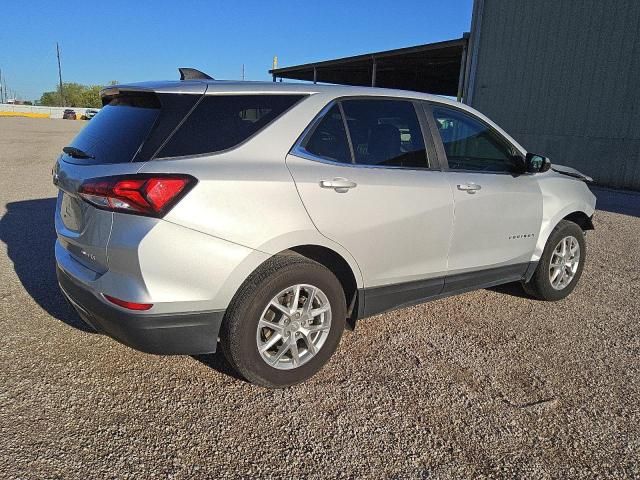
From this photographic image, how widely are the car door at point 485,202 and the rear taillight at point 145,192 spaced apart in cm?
188

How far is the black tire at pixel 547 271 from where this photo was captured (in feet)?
13.8

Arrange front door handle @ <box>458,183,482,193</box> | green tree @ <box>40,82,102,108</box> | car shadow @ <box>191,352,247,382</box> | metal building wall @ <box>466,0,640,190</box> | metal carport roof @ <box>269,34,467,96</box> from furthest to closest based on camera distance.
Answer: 1. green tree @ <box>40,82,102,108</box>
2. metal carport roof @ <box>269,34,467,96</box>
3. metal building wall @ <box>466,0,640,190</box>
4. front door handle @ <box>458,183,482,193</box>
5. car shadow @ <box>191,352,247,382</box>

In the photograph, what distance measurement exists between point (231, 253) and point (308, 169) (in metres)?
0.65

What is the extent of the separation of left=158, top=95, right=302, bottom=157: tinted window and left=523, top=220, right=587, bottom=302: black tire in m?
2.68

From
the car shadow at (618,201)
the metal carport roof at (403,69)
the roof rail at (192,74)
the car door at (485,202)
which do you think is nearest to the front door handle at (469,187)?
the car door at (485,202)

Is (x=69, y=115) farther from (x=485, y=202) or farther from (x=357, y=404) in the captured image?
(x=357, y=404)

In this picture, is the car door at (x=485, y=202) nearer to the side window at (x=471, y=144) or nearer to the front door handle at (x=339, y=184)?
the side window at (x=471, y=144)

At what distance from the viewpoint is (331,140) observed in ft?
9.56

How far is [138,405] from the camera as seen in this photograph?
262cm

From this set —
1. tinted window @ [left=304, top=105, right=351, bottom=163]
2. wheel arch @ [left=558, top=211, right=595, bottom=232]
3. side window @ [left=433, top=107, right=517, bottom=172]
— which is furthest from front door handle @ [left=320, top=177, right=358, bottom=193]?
wheel arch @ [left=558, top=211, right=595, bottom=232]

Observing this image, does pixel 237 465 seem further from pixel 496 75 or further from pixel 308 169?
pixel 496 75

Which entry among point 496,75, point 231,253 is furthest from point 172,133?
point 496,75

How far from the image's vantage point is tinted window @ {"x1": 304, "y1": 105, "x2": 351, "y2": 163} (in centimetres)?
283

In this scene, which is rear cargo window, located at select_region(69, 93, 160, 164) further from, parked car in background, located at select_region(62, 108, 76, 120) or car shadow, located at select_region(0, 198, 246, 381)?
parked car in background, located at select_region(62, 108, 76, 120)
